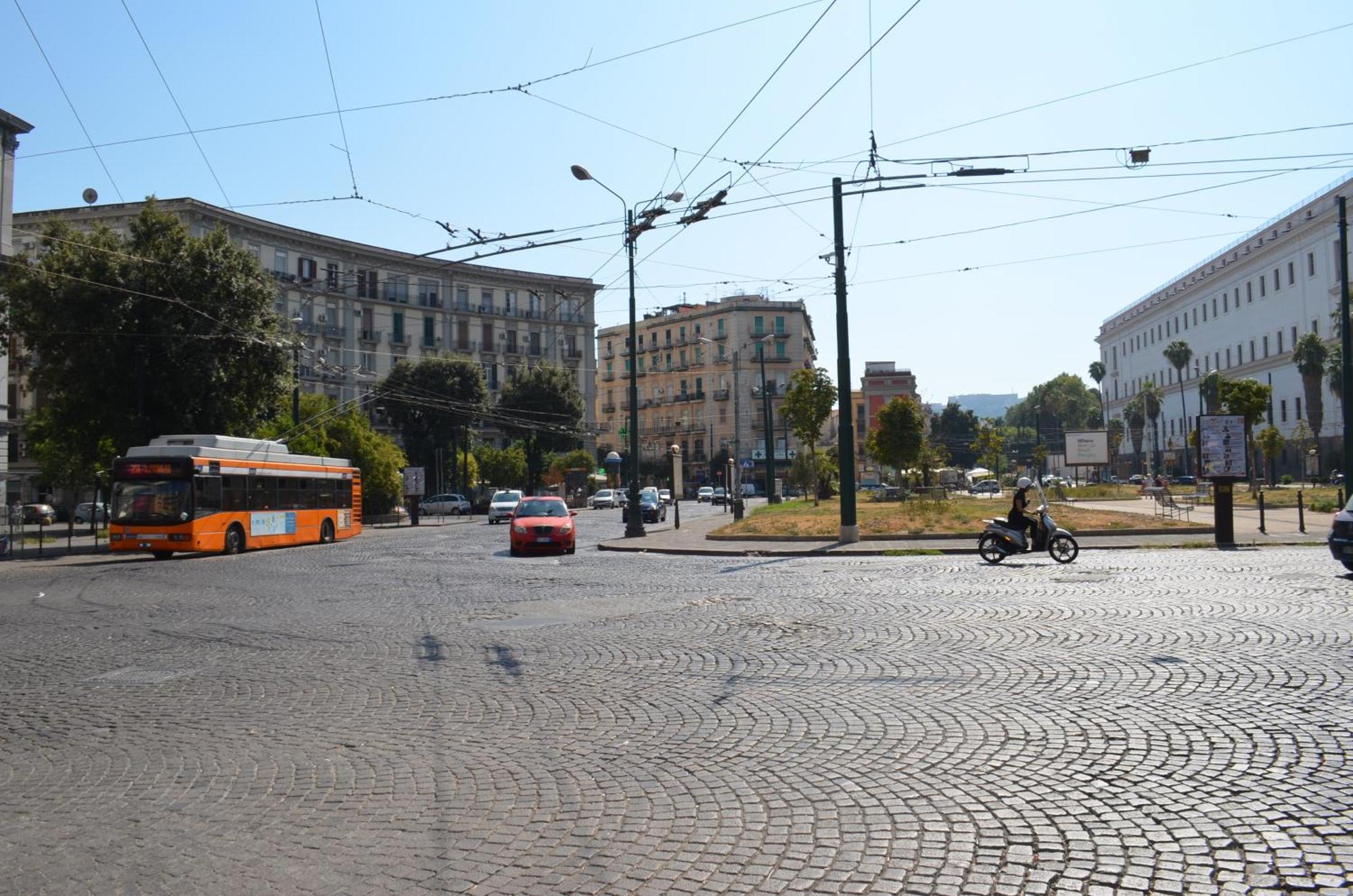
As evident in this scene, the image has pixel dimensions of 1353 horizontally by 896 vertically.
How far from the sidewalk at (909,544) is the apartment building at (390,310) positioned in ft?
114

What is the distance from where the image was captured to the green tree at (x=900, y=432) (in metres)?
52.4

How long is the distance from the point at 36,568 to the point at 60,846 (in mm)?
23699

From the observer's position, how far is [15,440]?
63031 mm

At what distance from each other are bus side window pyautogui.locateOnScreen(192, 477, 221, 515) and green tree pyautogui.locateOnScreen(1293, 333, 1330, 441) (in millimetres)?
70372

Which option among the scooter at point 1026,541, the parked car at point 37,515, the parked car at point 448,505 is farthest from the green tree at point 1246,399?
the parked car at point 37,515

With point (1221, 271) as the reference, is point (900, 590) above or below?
below

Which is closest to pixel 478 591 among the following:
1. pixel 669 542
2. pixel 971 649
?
pixel 971 649

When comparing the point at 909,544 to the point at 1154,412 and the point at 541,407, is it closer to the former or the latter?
the point at 541,407

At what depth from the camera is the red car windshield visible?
26.8 meters

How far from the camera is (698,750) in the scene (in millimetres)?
6070

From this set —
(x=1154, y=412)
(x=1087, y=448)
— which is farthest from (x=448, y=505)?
(x=1154, y=412)

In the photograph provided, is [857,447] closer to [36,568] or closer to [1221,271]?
[1221,271]

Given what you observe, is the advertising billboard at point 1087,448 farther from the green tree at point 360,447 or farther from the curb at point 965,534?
the green tree at point 360,447

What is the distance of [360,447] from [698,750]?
161 ft
